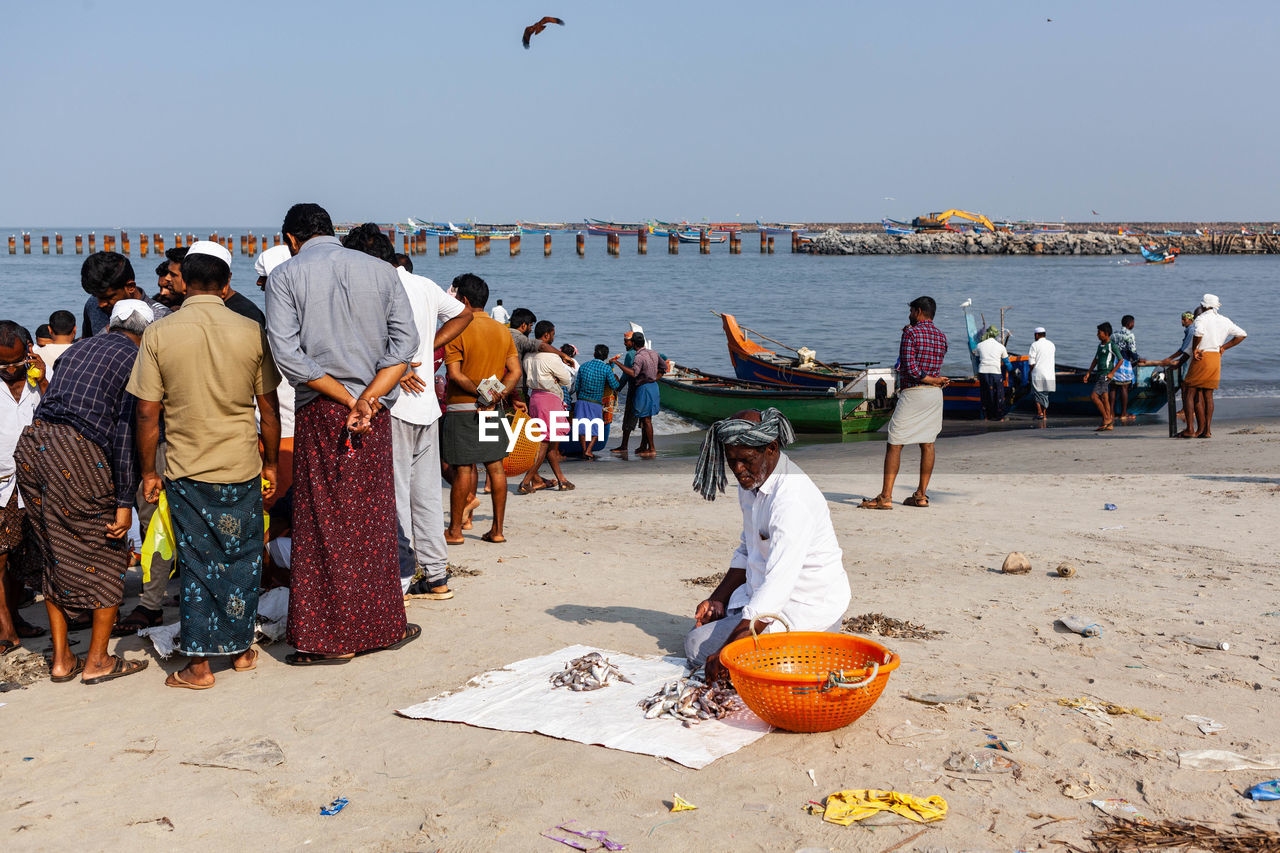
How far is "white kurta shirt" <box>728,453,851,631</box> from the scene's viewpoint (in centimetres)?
405

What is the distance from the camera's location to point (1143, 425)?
15945 mm

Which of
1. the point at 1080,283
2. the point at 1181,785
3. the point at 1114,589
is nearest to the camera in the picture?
the point at 1181,785

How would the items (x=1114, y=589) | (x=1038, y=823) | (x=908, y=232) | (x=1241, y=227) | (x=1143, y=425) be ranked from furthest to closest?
(x=1241, y=227) < (x=908, y=232) < (x=1143, y=425) < (x=1114, y=589) < (x=1038, y=823)

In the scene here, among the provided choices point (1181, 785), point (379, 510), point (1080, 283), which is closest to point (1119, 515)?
point (1181, 785)

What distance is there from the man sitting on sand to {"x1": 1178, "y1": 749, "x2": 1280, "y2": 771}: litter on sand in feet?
4.43

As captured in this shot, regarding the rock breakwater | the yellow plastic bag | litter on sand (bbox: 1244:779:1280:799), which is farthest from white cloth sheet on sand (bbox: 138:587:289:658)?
the rock breakwater

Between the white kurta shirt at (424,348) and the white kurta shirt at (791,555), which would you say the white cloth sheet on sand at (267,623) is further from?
→ the white kurta shirt at (791,555)

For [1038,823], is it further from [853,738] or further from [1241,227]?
[1241,227]

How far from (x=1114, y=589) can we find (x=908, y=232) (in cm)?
10064

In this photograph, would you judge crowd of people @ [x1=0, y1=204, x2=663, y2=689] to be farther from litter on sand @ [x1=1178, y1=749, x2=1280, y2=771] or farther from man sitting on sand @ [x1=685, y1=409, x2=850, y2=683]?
litter on sand @ [x1=1178, y1=749, x2=1280, y2=771]

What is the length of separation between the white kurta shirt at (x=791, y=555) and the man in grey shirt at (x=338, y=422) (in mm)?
1612

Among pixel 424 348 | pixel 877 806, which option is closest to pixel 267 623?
pixel 424 348

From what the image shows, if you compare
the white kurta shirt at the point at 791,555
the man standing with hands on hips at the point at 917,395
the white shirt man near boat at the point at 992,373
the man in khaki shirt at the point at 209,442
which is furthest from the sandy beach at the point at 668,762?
the white shirt man near boat at the point at 992,373

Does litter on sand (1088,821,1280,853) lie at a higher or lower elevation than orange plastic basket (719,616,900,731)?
lower
